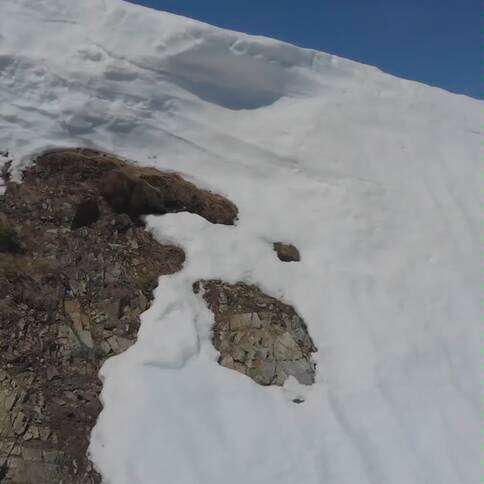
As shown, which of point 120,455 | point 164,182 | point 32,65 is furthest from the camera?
point 32,65

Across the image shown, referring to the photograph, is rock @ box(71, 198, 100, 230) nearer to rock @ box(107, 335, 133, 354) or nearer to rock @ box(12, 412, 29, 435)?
rock @ box(107, 335, 133, 354)

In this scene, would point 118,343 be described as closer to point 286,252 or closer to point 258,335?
point 258,335

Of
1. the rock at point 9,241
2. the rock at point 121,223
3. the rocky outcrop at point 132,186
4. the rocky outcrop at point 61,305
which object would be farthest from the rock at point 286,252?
the rock at point 9,241

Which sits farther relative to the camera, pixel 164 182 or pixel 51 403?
pixel 164 182

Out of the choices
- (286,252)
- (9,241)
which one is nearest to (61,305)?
(9,241)

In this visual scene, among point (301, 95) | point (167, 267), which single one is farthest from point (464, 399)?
point (301, 95)

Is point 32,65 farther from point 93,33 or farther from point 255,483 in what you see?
point 255,483
